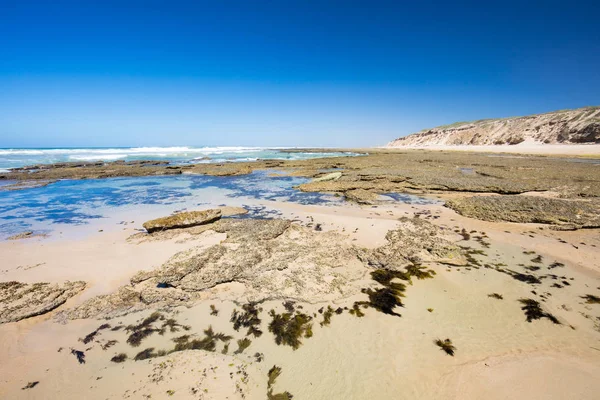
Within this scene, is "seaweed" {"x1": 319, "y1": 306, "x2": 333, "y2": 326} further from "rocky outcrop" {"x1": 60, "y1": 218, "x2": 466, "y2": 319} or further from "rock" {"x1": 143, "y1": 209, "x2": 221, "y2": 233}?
"rock" {"x1": 143, "y1": 209, "x2": 221, "y2": 233}

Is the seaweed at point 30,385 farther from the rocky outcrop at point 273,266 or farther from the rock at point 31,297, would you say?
the rock at point 31,297

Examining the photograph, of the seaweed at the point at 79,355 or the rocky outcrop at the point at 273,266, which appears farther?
the rocky outcrop at the point at 273,266

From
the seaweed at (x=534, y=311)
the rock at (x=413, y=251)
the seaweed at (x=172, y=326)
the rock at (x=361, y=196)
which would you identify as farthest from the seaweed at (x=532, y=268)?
the seaweed at (x=172, y=326)

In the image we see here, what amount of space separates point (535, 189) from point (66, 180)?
90.3 ft

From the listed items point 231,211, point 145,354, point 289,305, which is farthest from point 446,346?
point 231,211

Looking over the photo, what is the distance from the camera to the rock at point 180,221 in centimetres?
715

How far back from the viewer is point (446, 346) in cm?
320

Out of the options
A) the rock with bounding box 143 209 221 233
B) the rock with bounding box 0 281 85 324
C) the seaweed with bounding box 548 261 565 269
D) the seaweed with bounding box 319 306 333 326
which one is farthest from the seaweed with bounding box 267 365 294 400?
the seaweed with bounding box 548 261 565 269

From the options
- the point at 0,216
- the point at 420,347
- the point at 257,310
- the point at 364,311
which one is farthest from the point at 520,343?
the point at 0,216

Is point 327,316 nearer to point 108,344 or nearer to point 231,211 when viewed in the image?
point 108,344

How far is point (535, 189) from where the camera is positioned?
432 inches

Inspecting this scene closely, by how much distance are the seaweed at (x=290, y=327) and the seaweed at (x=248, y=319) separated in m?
0.20

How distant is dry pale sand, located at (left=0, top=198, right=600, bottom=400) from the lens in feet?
8.86

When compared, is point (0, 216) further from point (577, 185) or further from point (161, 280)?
point (577, 185)
